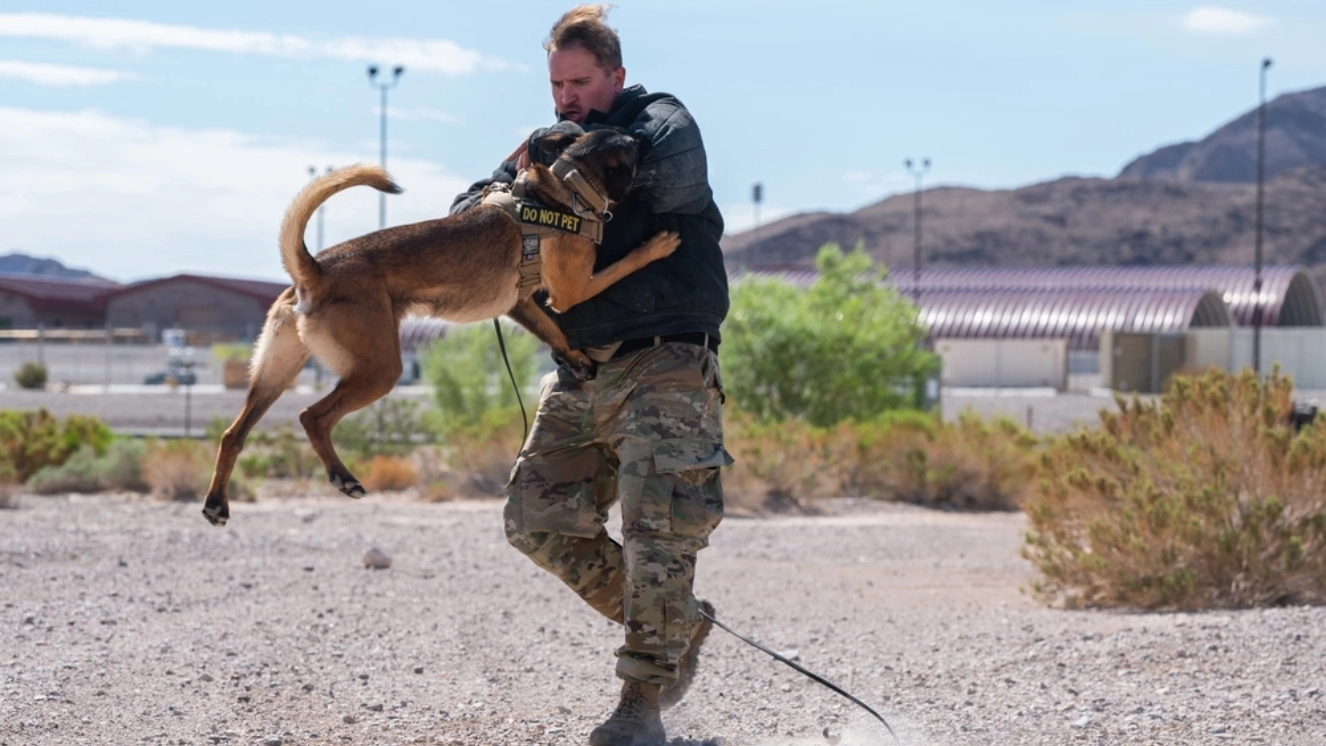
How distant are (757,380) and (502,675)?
46.2ft

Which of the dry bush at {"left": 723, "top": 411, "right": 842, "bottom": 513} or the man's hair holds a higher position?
the man's hair

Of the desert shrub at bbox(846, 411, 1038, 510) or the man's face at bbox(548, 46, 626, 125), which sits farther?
the desert shrub at bbox(846, 411, 1038, 510)

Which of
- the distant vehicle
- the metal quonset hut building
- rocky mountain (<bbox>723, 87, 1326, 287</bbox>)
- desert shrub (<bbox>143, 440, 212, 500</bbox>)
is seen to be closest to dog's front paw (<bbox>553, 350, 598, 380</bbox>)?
desert shrub (<bbox>143, 440, 212, 500</bbox>)

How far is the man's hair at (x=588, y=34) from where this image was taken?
524cm

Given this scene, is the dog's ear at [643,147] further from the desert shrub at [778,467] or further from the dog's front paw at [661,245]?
the desert shrub at [778,467]

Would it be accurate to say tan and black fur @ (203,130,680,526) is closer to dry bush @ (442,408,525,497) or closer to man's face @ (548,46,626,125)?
man's face @ (548,46,626,125)

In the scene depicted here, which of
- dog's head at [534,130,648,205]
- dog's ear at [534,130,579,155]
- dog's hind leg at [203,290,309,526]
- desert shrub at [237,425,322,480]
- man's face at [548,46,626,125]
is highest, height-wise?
man's face at [548,46,626,125]

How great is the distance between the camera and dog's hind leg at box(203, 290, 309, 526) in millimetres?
5086

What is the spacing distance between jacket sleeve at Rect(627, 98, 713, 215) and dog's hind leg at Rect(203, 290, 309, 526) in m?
1.22

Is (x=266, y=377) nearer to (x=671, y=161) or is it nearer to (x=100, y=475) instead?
(x=671, y=161)

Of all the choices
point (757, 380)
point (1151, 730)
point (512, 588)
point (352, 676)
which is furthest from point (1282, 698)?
point (757, 380)

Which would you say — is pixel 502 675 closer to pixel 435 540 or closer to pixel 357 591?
pixel 357 591

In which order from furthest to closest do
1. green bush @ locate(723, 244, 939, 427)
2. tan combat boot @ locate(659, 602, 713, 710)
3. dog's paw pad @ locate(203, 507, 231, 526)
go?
1. green bush @ locate(723, 244, 939, 427)
2. tan combat boot @ locate(659, 602, 713, 710)
3. dog's paw pad @ locate(203, 507, 231, 526)

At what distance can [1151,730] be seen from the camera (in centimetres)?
581
